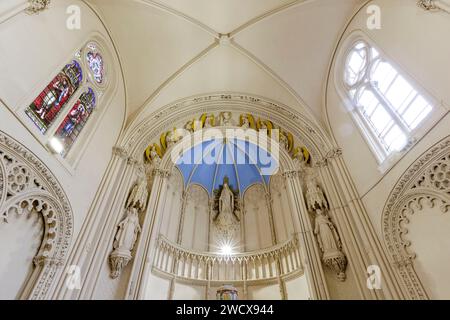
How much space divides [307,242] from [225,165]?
6.48 metres

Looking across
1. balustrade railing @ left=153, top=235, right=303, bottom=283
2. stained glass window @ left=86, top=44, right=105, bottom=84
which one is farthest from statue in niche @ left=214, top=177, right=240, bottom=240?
stained glass window @ left=86, top=44, right=105, bottom=84

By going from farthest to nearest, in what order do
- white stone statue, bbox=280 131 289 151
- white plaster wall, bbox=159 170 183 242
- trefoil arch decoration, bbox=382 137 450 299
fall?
1. white stone statue, bbox=280 131 289 151
2. white plaster wall, bbox=159 170 183 242
3. trefoil arch decoration, bbox=382 137 450 299

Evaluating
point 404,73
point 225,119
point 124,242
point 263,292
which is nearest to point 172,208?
point 124,242

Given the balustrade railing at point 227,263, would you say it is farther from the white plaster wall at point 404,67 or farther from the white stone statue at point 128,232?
the white plaster wall at point 404,67

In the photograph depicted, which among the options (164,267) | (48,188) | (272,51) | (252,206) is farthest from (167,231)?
(272,51)

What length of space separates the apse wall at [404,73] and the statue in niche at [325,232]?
109 cm

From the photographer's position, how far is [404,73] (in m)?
5.49

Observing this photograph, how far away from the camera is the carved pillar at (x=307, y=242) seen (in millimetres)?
6039

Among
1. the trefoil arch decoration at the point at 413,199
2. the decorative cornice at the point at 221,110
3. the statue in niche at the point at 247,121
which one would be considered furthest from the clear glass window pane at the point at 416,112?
the statue in niche at the point at 247,121

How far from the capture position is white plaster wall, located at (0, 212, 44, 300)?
13.6 feet

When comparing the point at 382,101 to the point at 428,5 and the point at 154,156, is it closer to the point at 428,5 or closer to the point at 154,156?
the point at 428,5

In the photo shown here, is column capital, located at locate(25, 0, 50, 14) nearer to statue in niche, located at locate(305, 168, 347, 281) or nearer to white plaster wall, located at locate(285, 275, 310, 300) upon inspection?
→ statue in niche, located at locate(305, 168, 347, 281)

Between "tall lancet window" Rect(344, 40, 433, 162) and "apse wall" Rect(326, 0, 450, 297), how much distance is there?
28 cm
